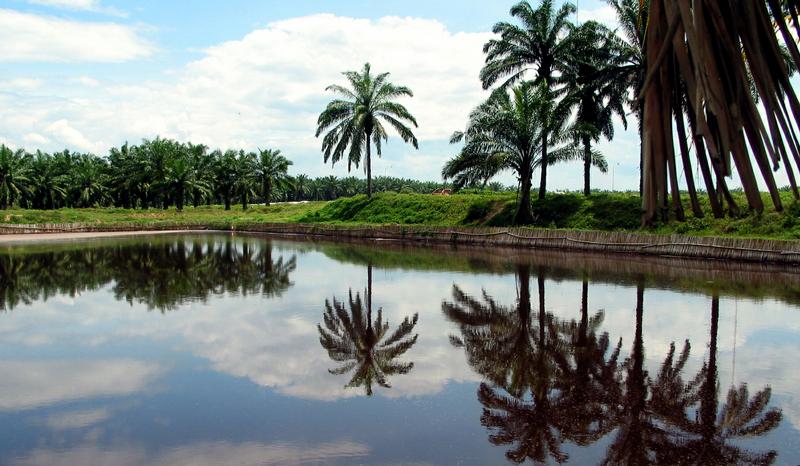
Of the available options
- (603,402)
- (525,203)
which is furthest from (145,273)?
(525,203)

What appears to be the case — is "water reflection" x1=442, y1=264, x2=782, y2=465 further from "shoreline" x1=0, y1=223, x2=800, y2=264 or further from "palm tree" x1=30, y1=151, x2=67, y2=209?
"palm tree" x1=30, y1=151, x2=67, y2=209

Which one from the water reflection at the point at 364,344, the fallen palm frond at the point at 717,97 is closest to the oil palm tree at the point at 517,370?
the water reflection at the point at 364,344

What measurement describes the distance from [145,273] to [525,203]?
18.0 meters

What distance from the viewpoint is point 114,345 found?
9.94 metres

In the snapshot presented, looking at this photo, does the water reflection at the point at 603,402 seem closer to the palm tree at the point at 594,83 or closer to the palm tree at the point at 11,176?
the palm tree at the point at 594,83

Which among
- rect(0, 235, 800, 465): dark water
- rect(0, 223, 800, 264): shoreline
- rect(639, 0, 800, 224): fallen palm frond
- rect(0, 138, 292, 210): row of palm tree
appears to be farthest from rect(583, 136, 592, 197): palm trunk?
rect(0, 138, 292, 210): row of palm tree

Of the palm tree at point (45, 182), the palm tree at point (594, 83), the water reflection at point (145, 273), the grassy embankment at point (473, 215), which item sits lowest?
the water reflection at point (145, 273)

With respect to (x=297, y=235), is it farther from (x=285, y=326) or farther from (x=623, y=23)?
(x=285, y=326)

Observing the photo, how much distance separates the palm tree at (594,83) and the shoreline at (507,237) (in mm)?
6104

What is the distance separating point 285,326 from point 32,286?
9116 mm

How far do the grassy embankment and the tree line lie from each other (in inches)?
183

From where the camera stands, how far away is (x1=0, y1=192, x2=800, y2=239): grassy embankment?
2355 centimetres

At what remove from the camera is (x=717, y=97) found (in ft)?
5.36

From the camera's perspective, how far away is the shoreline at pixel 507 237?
1956cm
